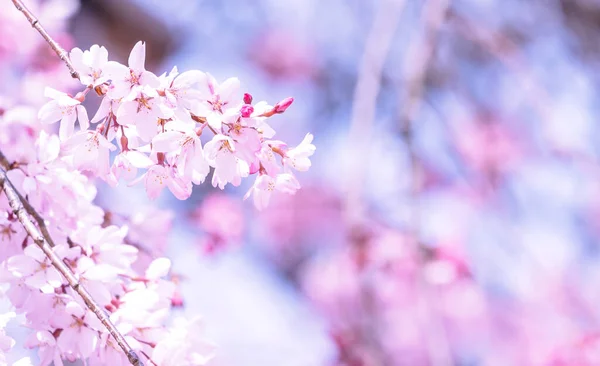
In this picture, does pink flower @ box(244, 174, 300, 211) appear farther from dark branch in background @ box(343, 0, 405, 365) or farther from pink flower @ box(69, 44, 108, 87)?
dark branch in background @ box(343, 0, 405, 365)

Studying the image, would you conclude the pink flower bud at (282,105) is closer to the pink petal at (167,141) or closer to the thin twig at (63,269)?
the pink petal at (167,141)

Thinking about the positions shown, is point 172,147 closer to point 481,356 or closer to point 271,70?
point 271,70

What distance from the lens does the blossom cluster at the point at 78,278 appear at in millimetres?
842

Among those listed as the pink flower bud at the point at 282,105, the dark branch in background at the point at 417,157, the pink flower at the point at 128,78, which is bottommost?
the pink flower at the point at 128,78

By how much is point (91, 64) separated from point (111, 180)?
139 millimetres

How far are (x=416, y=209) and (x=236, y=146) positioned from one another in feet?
2.87

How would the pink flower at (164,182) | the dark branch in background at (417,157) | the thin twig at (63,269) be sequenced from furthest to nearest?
the dark branch in background at (417,157) → the pink flower at (164,182) → the thin twig at (63,269)

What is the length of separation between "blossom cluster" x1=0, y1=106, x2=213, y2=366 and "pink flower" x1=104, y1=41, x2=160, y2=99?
7.7 inches

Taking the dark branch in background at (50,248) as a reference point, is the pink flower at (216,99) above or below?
above

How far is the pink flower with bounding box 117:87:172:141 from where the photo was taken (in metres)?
0.76

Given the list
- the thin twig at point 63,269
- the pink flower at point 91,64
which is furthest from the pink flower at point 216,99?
the thin twig at point 63,269

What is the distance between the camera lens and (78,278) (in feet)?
2.81

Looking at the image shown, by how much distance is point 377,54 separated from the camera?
1.87 m

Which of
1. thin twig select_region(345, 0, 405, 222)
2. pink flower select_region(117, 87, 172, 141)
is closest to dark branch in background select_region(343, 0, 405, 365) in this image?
thin twig select_region(345, 0, 405, 222)
